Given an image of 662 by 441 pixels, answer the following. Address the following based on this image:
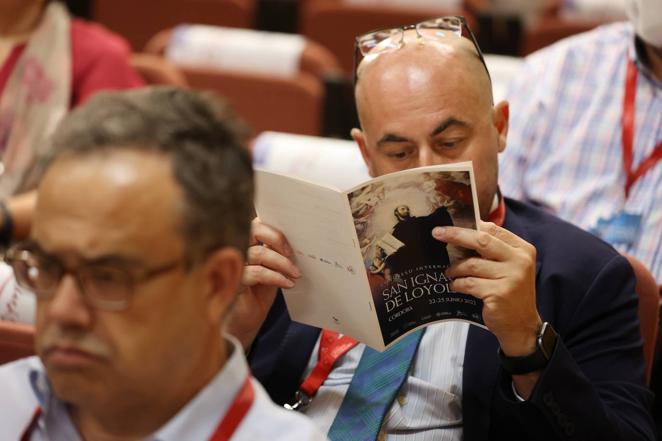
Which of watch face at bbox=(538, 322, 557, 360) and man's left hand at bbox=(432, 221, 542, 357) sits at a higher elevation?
man's left hand at bbox=(432, 221, 542, 357)

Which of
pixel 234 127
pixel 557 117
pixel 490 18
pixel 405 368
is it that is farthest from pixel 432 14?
pixel 234 127

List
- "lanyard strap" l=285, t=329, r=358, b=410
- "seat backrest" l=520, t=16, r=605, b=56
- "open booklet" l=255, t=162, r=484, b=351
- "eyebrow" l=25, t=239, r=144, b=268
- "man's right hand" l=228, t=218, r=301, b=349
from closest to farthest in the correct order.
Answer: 1. "eyebrow" l=25, t=239, r=144, b=268
2. "open booklet" l=255, t=162, r=484, b=351
3. "man's right hand" l=228, t=218, r=301, b=349
4. "lanyard strap" l=285, t=329, r=358, b=410
5. "seat backrest" l=520, t=16, r=605, b=56

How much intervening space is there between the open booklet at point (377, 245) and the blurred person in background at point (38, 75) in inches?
57.6

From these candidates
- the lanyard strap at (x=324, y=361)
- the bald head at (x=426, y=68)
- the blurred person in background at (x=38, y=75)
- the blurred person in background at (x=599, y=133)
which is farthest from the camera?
the blurred person in background at (x=38, y=75)

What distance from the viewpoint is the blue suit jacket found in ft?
5.16

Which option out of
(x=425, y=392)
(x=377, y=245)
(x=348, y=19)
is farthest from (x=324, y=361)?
(x=348, y=19)

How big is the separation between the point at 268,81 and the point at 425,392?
2.19m

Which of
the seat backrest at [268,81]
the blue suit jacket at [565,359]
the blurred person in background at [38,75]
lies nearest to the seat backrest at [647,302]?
the blue suit jacket at [565,359]

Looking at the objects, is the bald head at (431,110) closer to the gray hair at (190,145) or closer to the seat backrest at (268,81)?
the gray hair at (190,145)

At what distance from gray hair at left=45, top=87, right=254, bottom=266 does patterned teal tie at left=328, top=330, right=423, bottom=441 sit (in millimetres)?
559

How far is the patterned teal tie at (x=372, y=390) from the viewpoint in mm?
1633

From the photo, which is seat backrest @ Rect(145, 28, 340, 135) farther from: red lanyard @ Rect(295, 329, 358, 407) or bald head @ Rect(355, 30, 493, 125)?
red lanyard @ Rect(295, 329, 358, 407)

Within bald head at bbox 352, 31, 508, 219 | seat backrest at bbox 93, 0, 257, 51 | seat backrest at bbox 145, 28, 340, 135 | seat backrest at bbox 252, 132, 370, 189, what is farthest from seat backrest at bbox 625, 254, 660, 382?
seat backrest at bbox 93, 0, 257, 51

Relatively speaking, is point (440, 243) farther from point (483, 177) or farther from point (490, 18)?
point (490, 18)
